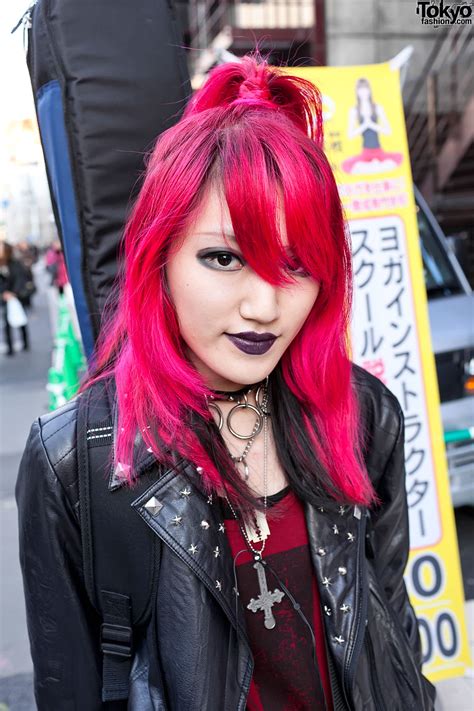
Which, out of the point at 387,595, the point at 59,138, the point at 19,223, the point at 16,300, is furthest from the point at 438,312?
the point at 19,223

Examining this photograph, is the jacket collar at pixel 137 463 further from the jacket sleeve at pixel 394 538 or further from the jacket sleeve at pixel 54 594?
the jacket sleeve at pixel 394 538

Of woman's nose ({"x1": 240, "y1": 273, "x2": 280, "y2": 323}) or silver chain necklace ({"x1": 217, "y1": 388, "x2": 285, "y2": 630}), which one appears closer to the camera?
woman's nose ({"x1": 240, "y1": 273, "x2": 280, "y2": 323})

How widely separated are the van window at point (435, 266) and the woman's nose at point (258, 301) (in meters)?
3.41

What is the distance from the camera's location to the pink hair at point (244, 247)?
110 cm

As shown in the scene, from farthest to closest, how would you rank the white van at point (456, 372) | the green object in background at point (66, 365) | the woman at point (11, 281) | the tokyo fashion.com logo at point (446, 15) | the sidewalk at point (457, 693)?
the woman at point (11, 281)
the green object in background at point (66, 365)
the white van at point (456, 372)
the tokyo fashion.com logo at point (446, 15)
the sidewalk at point (457, 693)

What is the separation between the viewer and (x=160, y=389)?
123cm

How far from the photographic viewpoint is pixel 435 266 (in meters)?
4.45

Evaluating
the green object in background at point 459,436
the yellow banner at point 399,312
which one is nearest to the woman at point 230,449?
the yellow banner at point 399,312

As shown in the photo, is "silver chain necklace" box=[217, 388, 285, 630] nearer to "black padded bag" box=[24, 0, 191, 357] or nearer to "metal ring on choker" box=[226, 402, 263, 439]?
"metal ring on choker" box=[226, 402, 263, 439]

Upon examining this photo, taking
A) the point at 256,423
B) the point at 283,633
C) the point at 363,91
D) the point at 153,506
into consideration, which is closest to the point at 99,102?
the point at 256,423

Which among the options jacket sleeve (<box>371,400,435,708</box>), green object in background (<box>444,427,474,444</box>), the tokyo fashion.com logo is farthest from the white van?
jacket sleeve (<box>371,400,435,708</box>)

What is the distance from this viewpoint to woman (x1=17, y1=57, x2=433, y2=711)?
3.70 ft

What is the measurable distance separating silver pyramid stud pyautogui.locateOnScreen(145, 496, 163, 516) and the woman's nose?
0.35m

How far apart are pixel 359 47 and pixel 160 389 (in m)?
10.1
